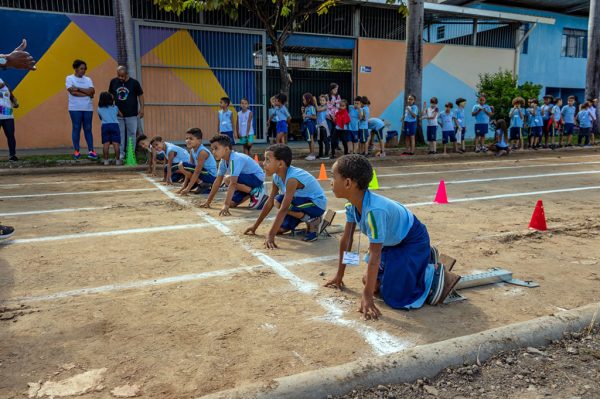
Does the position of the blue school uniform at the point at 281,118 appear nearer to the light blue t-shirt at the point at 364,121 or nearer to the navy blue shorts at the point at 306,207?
the light blue t-shirt at the point at 364,121

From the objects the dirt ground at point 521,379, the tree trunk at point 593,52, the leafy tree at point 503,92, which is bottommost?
the dirt ground at point 521,379

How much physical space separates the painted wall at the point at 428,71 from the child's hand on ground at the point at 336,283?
55.6 feet

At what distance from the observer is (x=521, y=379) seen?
293cm

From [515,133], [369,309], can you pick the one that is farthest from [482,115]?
[369,309]

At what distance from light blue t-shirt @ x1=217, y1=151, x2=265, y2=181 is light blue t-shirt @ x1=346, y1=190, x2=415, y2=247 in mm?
3401

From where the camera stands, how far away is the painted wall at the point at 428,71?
20422 mm

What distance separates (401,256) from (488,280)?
109 cm

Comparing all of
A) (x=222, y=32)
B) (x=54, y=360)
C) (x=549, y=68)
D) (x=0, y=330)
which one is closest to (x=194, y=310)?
(x=54, y=360)

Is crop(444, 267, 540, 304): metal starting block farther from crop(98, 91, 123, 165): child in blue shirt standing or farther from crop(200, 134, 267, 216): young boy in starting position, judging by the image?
crop(98, 91, 123, 165): child in blue shirt standing

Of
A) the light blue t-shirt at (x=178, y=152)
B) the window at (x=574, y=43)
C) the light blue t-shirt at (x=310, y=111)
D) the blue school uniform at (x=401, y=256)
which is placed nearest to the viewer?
the blue school uniform at (x=401, y=256)

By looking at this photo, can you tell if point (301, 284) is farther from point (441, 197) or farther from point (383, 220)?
point (441, 197)

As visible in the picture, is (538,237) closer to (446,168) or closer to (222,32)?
(446,168)

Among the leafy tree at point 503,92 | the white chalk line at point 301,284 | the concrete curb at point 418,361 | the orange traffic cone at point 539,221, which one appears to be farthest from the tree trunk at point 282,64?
the concrete curb at point 418,361

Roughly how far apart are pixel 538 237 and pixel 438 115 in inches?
425
